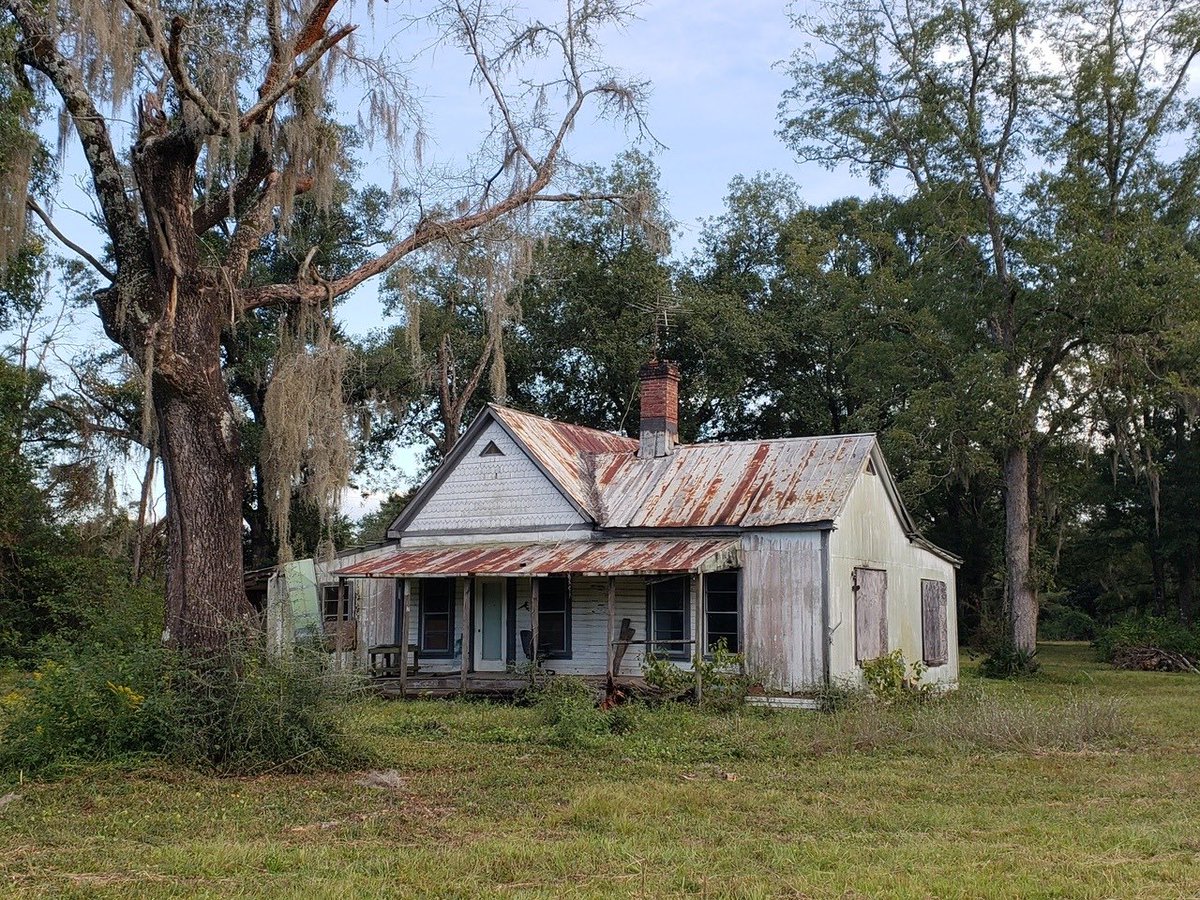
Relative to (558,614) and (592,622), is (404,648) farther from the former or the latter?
(592,622)

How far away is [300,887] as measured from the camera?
5805 mm

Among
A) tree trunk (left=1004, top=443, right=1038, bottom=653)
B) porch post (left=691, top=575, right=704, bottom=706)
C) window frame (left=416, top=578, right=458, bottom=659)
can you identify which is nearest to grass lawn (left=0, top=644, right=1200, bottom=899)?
porch post (left=691, top=575, right=704, bottom=706)

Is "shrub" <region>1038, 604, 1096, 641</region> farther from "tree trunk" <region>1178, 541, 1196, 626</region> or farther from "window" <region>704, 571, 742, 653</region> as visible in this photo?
"window" <region>704, 571, 742, 653</region>

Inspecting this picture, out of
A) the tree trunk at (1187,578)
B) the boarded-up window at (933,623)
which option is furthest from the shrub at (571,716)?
Result: the tree trunk at (1187,578)

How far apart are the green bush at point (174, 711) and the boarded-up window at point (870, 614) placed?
31.7 feet

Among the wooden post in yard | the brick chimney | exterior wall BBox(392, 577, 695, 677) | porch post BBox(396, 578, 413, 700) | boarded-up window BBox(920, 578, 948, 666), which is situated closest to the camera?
the wooden post in yard

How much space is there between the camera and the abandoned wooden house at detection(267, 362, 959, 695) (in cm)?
1634

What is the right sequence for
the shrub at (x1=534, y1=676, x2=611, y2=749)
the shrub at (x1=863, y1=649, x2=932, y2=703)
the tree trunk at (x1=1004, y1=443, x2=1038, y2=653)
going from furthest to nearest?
the tree trunk at (x1=1004, y1=443, x2=1038, y2=653) → the shrub at (x1=863, y1=649, x2=932, y2=703) → the shrub at (x1=534, y1=676, x2=611, y2=749)

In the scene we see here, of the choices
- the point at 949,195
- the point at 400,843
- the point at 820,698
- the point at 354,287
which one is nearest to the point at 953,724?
the point at 820,698

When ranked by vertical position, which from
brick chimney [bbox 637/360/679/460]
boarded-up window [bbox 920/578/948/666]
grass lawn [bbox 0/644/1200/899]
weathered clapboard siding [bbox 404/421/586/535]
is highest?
brick chimney [bbox 637/360/679/460]

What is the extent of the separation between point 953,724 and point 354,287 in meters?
7.79

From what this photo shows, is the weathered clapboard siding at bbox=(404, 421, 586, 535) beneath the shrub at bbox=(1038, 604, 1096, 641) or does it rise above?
above

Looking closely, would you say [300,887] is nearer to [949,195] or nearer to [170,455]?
[170,455]

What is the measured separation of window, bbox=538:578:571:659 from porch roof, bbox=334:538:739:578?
0.75 meters
